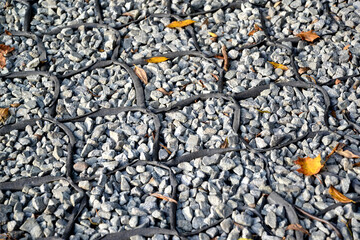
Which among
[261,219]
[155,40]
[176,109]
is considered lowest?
[261,219]

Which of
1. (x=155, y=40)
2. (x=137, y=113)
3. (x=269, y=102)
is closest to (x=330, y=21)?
(x=269, y=102)

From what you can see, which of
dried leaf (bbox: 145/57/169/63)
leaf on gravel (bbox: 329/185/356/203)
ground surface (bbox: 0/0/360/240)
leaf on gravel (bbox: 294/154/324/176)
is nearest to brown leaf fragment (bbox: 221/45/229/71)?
ground surface (bbox: 0/0/360/240)

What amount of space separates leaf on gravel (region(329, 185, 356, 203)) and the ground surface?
3 cm

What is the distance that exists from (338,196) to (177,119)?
0.76 m

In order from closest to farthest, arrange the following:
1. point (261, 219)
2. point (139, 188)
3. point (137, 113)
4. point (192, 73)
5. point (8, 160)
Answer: point (261, 219), point (139, 188), point (8, 160), point (137, 113), point (192, 73)

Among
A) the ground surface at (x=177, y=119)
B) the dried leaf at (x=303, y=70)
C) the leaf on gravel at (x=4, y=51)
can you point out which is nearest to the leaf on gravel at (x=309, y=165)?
the ground surface at (x=177, y=119)

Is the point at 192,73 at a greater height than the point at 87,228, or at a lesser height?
greater

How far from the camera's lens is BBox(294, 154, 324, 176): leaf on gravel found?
1712 mm

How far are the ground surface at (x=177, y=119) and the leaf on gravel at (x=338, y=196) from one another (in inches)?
1.2

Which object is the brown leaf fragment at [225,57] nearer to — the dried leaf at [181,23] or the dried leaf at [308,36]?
the dried leaf at [181,23]

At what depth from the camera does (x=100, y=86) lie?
A: 6.84 ft

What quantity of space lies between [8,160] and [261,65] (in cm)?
129

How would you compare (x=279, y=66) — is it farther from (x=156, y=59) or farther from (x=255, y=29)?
(x=156, y=59)

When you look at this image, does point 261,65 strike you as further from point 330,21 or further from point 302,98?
point 330,21
